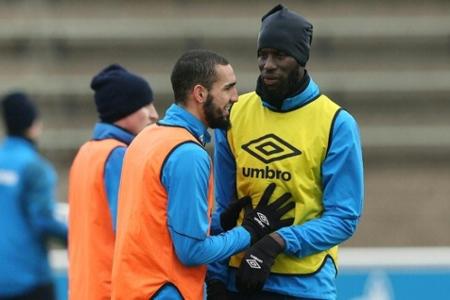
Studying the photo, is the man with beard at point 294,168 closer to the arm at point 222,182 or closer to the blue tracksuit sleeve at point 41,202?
the arm at point 222,182

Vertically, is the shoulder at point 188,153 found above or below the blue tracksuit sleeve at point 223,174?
above

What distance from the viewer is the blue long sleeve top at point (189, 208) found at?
4.10 m

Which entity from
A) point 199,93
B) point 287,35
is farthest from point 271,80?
point 199,93

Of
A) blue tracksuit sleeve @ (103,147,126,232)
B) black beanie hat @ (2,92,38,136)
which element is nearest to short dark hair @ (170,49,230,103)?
blue tracksuit sleeve @ (103,147,126,232)

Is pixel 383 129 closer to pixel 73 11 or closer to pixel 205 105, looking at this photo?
pixel 73 11

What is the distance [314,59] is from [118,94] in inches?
290

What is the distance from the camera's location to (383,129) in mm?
12383

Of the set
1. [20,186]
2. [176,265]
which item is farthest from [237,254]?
[20,186]

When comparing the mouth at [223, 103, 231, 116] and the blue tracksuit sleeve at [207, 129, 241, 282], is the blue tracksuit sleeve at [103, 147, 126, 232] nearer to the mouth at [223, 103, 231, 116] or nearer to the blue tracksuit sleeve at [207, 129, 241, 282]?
the blue tracksuit sleeve at [207, 129, 241, 282]

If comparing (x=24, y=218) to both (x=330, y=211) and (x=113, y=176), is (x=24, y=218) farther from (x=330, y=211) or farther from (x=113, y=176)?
(x=330, y=211)

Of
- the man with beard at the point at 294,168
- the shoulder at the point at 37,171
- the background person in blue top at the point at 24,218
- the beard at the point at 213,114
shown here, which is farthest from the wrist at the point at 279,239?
the shoulder at the point at 37,171

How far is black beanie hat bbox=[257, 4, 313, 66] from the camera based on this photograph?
4.37m

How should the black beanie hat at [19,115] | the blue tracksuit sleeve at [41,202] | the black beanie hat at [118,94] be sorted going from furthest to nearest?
the black beanie hat at [19,115] < the blue tracksuit sleeve at [41,202] < the black beanie hat at [118,94]

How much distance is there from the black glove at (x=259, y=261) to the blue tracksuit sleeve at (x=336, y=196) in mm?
63
